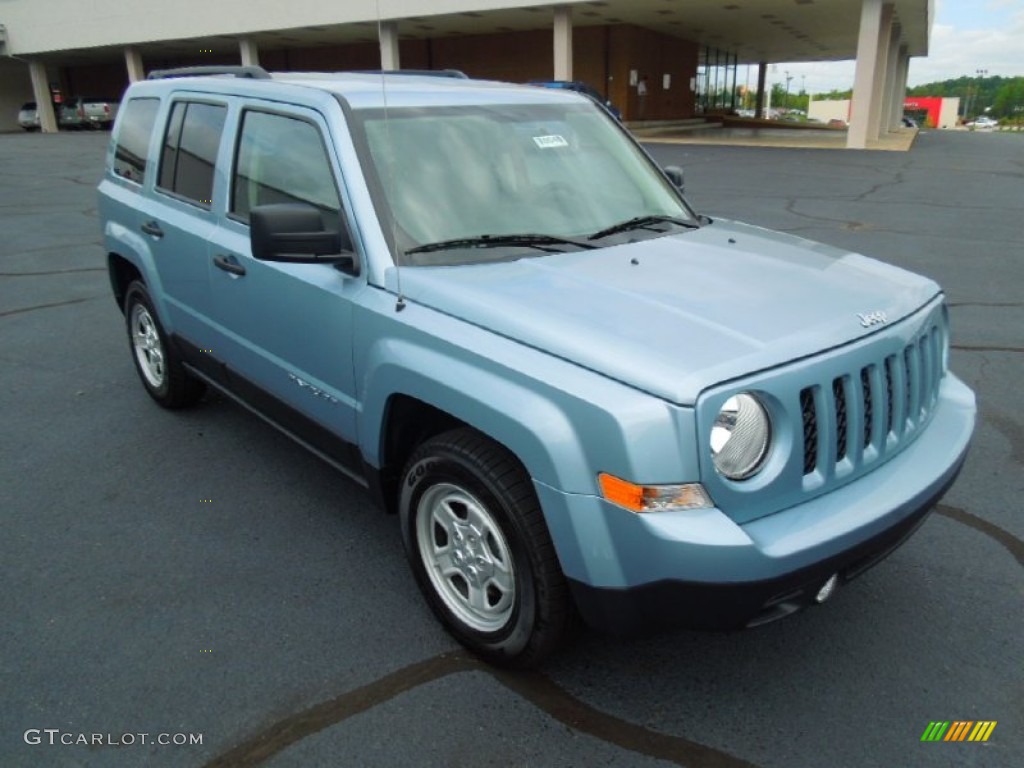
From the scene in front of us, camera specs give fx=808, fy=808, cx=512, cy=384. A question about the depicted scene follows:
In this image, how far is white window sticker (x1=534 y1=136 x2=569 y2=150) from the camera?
355cm

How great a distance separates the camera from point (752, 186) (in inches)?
603

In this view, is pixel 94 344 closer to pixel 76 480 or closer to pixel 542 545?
pixel 76 480

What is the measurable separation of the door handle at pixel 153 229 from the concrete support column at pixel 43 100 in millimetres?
46467

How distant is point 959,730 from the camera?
2.49 metres

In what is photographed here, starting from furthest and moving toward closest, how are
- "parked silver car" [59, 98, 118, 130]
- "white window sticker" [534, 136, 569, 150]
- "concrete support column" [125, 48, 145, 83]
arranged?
1. "parked silver car" [59, 98, 118, 130]
2. "concrete support column" [125, 48, 145, 83]
3. "white window sticker" [534, 136, 569, 150]

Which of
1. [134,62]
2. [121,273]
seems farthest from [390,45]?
[121,273]

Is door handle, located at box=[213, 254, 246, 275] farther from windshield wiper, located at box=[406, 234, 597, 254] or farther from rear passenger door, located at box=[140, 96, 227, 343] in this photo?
windshield wiper, located at box=[406, 234, 597, 254]

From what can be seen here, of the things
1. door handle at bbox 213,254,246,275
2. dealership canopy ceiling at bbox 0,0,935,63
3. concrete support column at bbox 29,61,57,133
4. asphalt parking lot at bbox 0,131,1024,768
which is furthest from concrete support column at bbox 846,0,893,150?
concrete support column at bbox 29,61,57,133

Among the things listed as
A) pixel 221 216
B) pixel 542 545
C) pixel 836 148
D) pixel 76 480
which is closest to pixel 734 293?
pixel 542 545

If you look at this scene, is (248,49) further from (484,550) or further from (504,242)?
(484,550)

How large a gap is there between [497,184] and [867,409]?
164 cm

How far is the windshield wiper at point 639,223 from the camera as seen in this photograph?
3.30m

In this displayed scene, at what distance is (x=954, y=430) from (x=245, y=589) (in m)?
2.75

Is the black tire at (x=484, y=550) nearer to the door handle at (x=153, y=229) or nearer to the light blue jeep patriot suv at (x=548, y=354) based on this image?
the light blue jeep patriot suv at (x=548, y=354)
